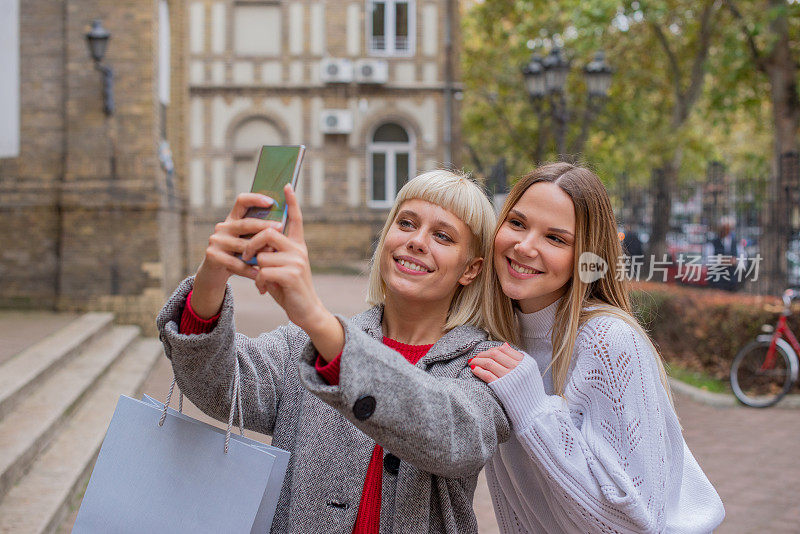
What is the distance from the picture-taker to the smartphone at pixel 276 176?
5.31 ft

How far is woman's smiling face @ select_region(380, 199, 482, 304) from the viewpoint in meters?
2.05

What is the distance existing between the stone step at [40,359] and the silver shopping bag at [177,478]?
4420 millimetres

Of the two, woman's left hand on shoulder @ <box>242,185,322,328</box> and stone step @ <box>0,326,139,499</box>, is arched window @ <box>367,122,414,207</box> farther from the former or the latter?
woman's left hand on shoulder @ <box>242,185,322,328</box>

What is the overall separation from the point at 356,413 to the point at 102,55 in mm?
10776

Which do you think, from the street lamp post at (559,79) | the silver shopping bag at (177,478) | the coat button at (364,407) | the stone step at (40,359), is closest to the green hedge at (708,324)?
the street lamp post at (559,79)

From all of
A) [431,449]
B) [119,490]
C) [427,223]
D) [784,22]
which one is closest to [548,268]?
[427,223]

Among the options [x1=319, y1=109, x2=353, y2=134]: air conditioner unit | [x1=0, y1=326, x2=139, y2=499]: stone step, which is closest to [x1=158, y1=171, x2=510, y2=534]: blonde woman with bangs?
[x1=0, y1=326, x2=139, y2=499]: stone step

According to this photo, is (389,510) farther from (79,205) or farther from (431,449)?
(79,205)

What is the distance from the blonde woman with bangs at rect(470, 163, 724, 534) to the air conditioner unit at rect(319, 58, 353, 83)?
23.4 metres

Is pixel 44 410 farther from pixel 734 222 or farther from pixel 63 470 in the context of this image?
pixel 734 222

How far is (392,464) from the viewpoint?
1.91m

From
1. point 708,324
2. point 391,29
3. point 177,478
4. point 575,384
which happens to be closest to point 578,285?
point 575,384

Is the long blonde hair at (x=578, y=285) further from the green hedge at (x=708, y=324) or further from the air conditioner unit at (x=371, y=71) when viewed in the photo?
the air conditioner unit at (x=371, y=71)

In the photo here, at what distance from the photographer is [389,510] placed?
6.21 feet
